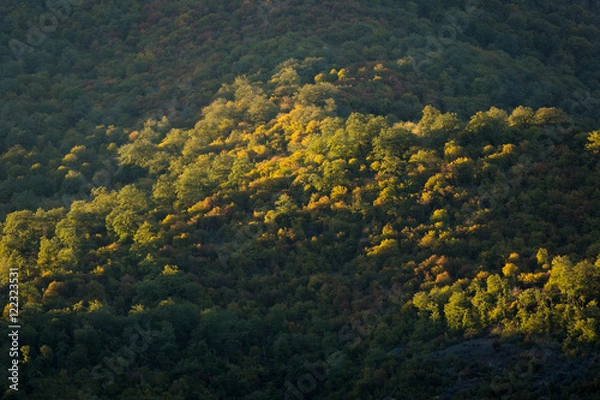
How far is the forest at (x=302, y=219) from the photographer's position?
52.5 metres

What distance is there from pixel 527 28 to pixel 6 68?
195 ft

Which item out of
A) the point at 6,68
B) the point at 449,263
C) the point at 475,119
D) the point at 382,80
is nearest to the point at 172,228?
the point at 449,263

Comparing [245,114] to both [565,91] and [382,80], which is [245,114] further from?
[565,91]

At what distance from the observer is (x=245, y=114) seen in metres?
84.1

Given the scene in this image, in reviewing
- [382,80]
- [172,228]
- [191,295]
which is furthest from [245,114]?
[191,295]

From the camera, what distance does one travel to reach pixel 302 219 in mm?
65375

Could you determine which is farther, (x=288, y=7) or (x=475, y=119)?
(x=288, y=7)

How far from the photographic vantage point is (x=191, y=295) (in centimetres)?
5975

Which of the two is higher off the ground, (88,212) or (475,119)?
(475,119)

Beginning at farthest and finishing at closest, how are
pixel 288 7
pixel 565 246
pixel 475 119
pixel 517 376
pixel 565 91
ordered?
pixel 288 7 → pixel 565 91 → pixel 475 119 → pixel 565 246 → pixel 517 376

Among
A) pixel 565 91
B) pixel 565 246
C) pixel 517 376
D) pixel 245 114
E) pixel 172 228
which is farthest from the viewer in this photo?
pixel 565 91

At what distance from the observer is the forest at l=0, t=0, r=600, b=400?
52500 mm

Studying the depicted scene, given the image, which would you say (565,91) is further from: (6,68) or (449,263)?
(6,68)

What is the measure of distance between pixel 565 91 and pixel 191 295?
50.4 metres
